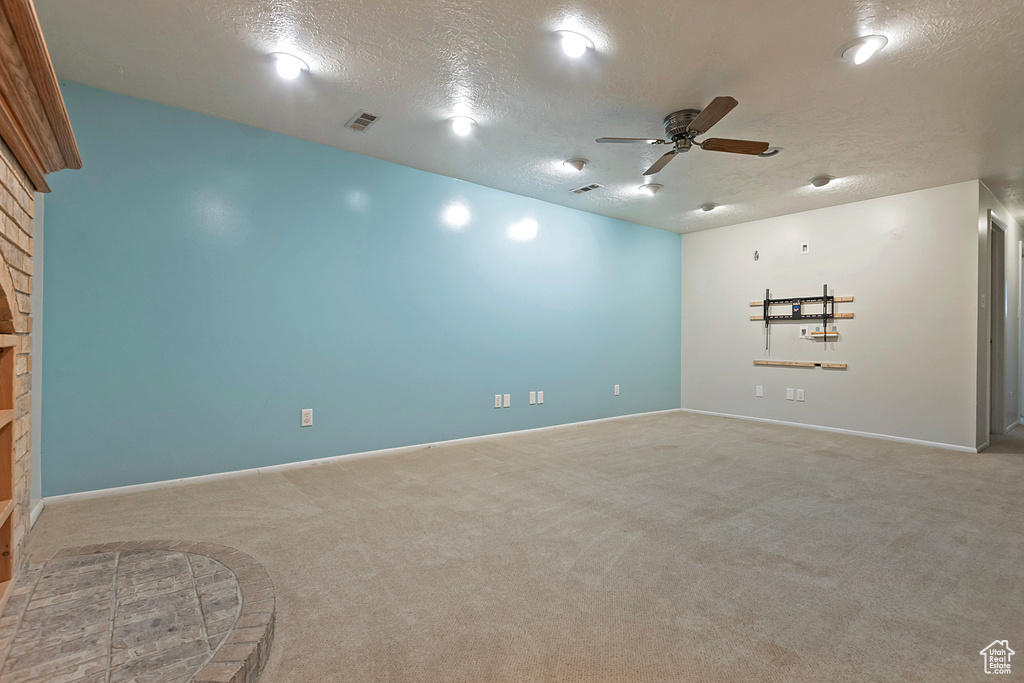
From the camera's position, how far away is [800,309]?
563cm

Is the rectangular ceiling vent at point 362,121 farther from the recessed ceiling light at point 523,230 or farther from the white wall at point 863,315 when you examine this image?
the white wall at point 863,315

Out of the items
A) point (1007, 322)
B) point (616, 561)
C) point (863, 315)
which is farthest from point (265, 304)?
point (1007, 322)

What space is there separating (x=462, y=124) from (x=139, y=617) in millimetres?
3161

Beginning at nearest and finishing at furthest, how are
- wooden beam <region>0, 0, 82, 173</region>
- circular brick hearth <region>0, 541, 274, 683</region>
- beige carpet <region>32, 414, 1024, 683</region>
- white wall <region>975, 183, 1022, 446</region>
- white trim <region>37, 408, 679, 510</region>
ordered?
wooden beam <region>0, 0, 82, 173</region> → circular brick hearth <region>0, 541, 274, 683</region> → beige carpet <region>32, 414, 1024, 683</region> → white trim <region>37, 408, 679, 510</region> → white wall <region>975, 183, 1022, 446</region>

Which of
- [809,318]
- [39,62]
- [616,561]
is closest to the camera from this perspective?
[39,62]

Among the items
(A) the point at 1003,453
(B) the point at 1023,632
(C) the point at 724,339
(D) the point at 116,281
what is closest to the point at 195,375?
(D) the point at 116,281

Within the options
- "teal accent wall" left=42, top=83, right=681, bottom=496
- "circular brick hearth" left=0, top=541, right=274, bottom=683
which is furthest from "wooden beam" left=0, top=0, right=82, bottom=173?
"circular brick hearth" left=0, top=541, right=274, bottom=683

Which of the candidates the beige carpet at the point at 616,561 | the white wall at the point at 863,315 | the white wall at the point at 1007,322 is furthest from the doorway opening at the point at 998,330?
the beige carpet at the point at 616,561

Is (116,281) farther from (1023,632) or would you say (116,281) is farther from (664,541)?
(1023,632)

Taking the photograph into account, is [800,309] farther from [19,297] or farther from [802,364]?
[19,297]

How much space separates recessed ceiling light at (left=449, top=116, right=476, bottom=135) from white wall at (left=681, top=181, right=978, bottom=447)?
4309 millimetres

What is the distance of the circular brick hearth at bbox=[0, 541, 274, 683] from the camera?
134cm

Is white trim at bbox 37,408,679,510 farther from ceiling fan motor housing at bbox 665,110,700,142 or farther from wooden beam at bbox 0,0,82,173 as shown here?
ceiling fan motor housing at bbox 665,110,700,142

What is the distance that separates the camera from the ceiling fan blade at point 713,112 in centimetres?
259
